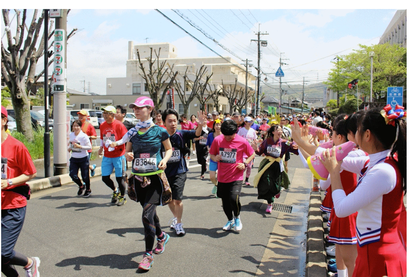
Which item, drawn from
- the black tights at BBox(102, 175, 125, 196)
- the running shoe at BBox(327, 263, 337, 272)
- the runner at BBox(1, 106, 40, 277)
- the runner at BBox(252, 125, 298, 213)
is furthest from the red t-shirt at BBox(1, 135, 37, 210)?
the runner at BBox(252, 125, 298, 213)

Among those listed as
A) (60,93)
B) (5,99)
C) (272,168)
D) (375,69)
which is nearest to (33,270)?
(272,168)

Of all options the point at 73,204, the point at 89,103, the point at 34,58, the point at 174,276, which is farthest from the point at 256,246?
the point at 89,103

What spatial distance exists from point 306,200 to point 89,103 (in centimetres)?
4933

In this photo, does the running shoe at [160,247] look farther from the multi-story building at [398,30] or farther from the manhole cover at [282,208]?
the multi-story building at [398,30]

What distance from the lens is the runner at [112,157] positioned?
6840 millimetres

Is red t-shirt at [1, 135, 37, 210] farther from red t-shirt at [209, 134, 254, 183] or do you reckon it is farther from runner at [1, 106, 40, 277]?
red t-shirt at [209, 134, 254, 183]

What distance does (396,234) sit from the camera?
6.79 feet

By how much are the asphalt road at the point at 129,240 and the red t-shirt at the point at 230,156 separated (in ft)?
2.85

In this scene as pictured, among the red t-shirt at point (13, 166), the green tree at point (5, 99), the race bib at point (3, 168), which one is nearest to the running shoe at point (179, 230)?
the red t-shirt at point (13, 166)

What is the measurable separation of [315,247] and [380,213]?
2602 millimetres

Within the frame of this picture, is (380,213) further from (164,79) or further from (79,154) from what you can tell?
(164,79)

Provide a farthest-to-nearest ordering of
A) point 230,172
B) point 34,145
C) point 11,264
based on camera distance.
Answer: point 34,145 → point 230,172 → point 11,264

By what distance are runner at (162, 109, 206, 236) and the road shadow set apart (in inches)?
39.9

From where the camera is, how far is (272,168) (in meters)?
6.47
